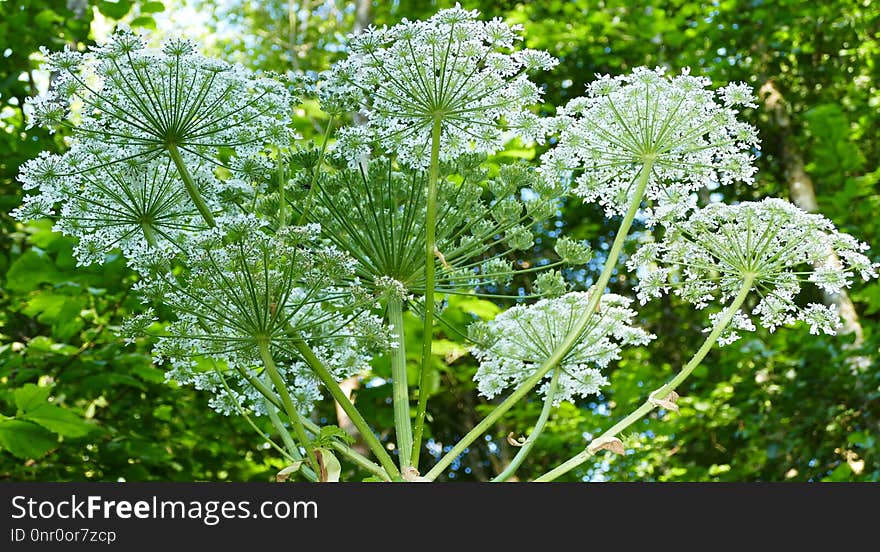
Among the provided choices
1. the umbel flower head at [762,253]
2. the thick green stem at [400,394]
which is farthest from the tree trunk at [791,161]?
the thick green stem at [400,394]

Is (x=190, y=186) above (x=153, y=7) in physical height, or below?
below

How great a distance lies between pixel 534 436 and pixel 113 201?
1.38 m

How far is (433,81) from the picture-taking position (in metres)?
2.44

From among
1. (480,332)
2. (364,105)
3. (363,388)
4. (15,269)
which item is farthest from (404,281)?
(363,388)

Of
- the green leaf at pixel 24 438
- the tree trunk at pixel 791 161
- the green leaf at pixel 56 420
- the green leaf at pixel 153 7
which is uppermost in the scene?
the tree trunk at pixel 791 161

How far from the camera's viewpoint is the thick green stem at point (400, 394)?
2.09 metres

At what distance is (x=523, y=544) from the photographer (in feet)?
4.30

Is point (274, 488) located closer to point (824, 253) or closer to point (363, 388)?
point (824, 253)

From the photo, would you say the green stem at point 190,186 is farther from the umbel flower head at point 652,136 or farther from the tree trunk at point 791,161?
the tree trunk at point 791,161

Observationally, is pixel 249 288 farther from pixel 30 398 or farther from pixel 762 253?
pixel 30 398

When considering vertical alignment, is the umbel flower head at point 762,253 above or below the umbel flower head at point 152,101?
below

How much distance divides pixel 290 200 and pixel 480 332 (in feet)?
2.29

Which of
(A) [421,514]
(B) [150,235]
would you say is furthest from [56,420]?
(A) [421,514]

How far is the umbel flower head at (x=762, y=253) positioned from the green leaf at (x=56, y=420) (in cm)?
223
